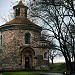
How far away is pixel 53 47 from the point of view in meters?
28.3

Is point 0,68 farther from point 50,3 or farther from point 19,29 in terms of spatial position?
point 50,3

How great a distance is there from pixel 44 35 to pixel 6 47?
1005 inches

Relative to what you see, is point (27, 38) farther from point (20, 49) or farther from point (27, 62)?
point (27, 62)

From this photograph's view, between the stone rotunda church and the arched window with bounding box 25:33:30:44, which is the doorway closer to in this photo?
the stone rotunda church

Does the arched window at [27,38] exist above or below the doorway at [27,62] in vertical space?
above

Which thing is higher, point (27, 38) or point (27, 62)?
point (27, 38)

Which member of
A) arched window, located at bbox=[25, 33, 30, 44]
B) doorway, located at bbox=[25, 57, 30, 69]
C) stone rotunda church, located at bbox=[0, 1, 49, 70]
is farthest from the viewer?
arched window, located at bbox=[25, 33, 30, 44]

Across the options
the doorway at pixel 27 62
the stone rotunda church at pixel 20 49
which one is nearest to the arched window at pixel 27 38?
the stone rotunda church at pixel 20 49

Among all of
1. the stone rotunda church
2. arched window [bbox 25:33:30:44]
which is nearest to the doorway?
the stone rotunda church

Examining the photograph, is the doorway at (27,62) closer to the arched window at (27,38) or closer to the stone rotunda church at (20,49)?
the stone rotunda church at (20,49)

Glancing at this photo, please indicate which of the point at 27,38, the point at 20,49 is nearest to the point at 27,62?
the point at 20,49

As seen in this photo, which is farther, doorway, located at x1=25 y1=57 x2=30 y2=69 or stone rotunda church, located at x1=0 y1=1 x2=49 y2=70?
doorway, located at x1=25 y1=57 x2=30 y2=69

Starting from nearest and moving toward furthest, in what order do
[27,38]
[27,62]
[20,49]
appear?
[20,49]
[27,62]
[27,38]

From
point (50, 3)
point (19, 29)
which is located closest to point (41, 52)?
point (19, 29)
